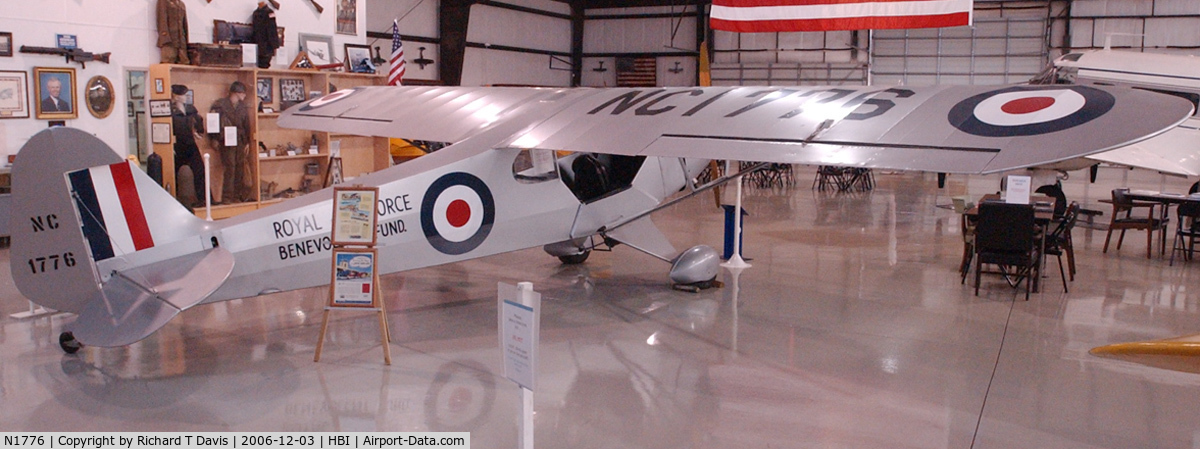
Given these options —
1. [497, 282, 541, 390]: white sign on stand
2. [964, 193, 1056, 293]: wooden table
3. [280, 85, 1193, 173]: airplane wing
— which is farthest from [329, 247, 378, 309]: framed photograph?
[964, 193, 1056, 293]: wooden table

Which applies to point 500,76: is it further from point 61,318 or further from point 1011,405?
point 1011,405

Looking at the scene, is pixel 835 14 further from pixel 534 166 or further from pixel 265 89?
pixel 265 89

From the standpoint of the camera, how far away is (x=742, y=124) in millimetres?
5898

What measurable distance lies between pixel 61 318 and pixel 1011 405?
690 cm

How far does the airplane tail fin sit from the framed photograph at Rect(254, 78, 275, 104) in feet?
22.1

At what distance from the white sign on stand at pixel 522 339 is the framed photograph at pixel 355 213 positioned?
7.91 ft

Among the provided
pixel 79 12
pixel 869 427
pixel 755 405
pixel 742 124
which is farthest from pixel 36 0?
pixel 869 427

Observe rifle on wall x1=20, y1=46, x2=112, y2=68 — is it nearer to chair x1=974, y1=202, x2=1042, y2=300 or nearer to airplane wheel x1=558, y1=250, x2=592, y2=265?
airplane wheel x1=558, y1=250, x2=592, y2=265

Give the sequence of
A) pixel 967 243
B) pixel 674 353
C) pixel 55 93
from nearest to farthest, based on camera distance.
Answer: pixel 674 353, pixel 967 243, pixel 55 93

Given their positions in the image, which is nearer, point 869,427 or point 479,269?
point 869,427

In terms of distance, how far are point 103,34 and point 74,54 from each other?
49 cm

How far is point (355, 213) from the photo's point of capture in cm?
578

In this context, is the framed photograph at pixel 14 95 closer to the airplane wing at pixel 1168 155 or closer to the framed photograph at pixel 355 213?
the framed photograph at pixel 355 213

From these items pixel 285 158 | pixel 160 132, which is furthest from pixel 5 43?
pixel 285 158
